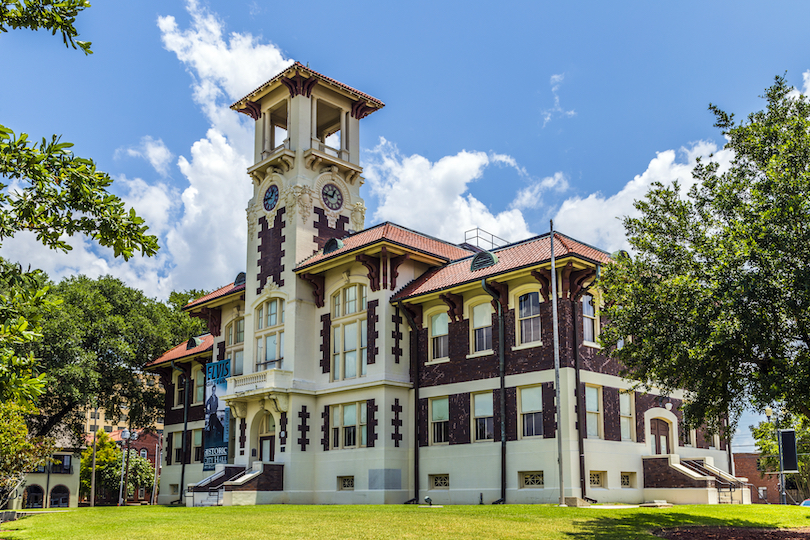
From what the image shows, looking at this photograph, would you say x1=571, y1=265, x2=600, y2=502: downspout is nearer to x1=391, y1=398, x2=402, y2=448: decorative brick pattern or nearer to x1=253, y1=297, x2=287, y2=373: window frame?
x1=391, y1=398, x2=402, y2=448: decorative brick pattern

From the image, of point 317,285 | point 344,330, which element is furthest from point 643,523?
point 317,285

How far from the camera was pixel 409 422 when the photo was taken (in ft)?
105

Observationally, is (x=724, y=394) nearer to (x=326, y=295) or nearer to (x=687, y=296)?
(x=687, y=296)

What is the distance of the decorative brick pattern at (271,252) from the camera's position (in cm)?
3656

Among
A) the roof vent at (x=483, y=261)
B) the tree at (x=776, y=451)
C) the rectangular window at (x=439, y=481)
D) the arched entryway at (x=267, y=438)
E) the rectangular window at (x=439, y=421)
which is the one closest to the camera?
the roof vent at (x=483, y=261)

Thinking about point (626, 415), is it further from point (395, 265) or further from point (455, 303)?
point (395, 265)

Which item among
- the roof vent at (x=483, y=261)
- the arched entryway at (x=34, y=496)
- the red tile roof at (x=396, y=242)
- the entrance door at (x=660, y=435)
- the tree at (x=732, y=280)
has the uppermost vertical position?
the red tile roof at (x=396, y=242)

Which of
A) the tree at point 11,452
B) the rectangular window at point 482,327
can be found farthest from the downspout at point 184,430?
the rectangular window at point 482,327

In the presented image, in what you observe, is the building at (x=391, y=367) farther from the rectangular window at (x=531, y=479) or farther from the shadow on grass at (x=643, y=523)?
the shadow on grass at (x=643, y=523)

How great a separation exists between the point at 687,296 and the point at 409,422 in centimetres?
1753

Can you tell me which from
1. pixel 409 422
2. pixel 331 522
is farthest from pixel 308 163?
pixel 331 522

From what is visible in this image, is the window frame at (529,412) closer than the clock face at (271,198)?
Yes

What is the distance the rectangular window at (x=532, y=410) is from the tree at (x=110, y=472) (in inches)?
2169

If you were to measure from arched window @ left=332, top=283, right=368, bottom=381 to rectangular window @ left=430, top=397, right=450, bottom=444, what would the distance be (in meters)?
3.53
